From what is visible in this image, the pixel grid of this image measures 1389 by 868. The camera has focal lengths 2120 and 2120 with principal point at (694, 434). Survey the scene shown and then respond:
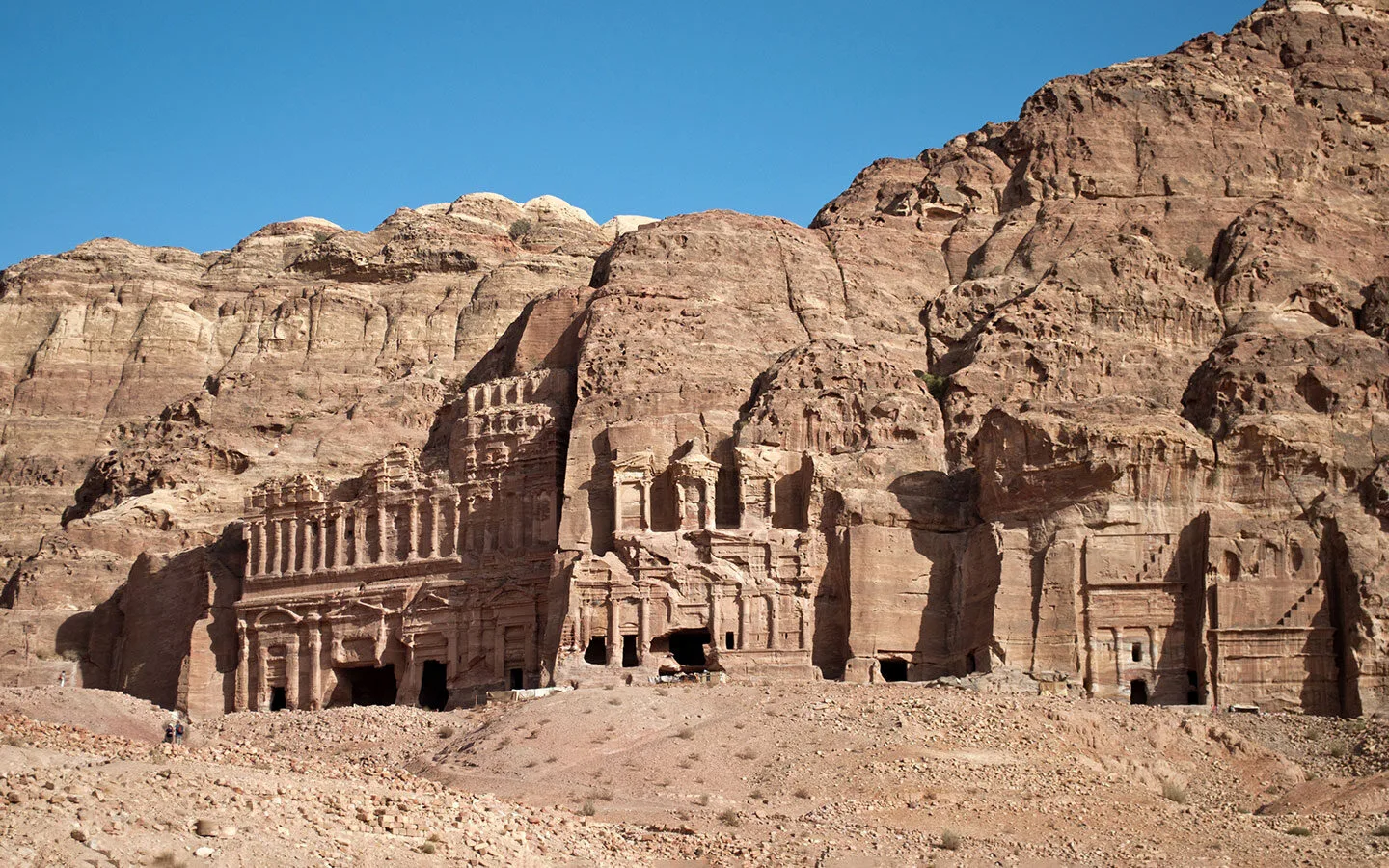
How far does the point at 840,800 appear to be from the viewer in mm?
47875

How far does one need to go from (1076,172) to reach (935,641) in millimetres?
27450

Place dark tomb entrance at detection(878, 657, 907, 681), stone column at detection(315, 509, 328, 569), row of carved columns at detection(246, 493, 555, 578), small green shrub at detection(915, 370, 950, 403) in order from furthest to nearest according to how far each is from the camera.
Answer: stone column at detection(315, 509, 328, 569) → row of carved columns at detection(246, 493, 555, 578) → small green shrub at detection(915, 370, 950, 403) → dark tomb entrance at detection(878, 657, 907, 681)

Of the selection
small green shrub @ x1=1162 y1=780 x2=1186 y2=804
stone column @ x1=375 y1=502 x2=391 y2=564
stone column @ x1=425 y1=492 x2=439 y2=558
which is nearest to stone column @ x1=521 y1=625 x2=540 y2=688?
stone column @ x1=425 y1=492 x2=439 y2=558

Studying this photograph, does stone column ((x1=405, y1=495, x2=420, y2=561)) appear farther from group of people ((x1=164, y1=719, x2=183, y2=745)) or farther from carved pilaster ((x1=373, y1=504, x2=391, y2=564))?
group of people ((x1=164, y1=719, x2=183, y2=745))

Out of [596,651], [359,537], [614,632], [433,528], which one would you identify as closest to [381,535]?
[359,537]

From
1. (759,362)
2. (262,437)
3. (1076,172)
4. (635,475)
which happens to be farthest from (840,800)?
(262,437)

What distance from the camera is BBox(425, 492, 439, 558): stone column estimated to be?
74.6 m

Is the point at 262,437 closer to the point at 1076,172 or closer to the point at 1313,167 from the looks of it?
the point at 1076,172

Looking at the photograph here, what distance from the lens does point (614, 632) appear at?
218 feet

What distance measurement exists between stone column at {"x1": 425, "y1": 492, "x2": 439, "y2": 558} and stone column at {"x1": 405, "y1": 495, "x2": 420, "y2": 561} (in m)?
0.45

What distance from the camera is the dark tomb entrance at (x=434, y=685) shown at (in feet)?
242

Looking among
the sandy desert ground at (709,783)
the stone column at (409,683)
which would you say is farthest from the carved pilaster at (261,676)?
the sandy desert ground at (709,783)

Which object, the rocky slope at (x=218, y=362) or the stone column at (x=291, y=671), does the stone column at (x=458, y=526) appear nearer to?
the stone column at (x=291, y=671)

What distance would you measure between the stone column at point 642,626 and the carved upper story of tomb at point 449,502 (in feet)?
21.7
